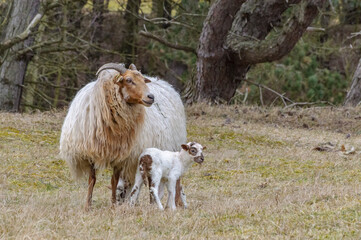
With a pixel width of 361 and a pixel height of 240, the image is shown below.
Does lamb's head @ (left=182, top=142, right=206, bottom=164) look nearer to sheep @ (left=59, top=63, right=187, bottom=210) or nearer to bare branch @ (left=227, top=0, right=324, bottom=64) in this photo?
sheep @ (left=59, top=63, right=187, bottom=210)

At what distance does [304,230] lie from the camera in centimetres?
519

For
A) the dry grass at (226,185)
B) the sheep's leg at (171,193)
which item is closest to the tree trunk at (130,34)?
the dry grass at (226,185)

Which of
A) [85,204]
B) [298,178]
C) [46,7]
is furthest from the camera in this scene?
[46,7]

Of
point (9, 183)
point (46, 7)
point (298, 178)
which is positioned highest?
point (46, 7)

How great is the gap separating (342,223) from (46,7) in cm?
1098

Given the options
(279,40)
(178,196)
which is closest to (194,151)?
(178,196)

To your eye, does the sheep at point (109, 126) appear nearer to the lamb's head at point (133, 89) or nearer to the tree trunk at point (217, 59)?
the lamb's head at point (133, 89)

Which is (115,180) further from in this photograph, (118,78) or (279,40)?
(279,40)

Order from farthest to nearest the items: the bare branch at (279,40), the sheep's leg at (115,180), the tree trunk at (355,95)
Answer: the tree trunk at (355,95) → the bare branch at (279,40) → the sheep's leg at (115,180)

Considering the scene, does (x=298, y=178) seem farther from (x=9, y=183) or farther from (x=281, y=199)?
(x=9, y=183)

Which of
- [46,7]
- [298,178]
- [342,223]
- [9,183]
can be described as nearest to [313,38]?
[46,7]

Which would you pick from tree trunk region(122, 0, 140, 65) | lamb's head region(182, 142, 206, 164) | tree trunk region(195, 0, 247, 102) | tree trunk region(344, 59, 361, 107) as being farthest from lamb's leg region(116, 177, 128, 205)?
tree trunk region(122, 0, 140, 65)

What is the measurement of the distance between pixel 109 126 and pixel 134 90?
18.4 inches

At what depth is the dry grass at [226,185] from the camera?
5336 mm
